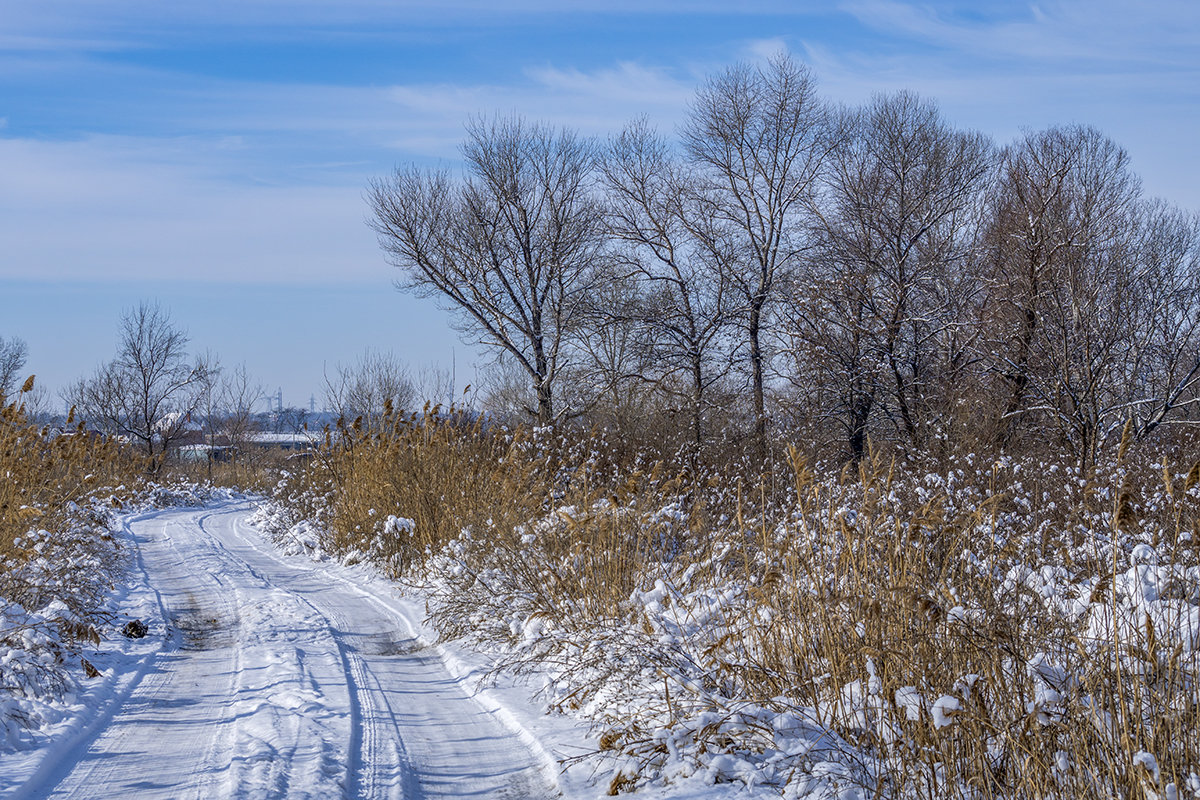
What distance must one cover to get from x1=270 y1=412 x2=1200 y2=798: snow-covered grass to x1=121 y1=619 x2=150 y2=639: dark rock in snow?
7.38 ft

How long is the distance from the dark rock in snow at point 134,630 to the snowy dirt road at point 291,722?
0.20 m

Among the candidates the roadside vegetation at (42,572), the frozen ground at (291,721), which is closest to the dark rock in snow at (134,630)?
the frozen ground at (291,721)

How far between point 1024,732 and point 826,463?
1275 centimetres

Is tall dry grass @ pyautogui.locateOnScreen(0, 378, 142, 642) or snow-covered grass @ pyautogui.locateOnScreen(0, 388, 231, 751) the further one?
tall dry grass @ pyautogui.locateOnScreen(0, 378, 142, 642)

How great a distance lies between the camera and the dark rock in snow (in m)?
6.56

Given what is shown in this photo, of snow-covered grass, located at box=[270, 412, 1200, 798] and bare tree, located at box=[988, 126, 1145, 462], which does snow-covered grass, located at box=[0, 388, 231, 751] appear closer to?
snow-covered grass, located at box=[270, 412, 1200, 798]

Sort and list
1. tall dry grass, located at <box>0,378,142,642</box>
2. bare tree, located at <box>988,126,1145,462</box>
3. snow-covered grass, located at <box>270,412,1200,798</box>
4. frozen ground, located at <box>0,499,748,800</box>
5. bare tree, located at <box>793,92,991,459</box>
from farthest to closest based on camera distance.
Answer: bare tree, located at <box>793,92,991,459</box>, bare tree, located at <box>988,126,1145,462</box>, tall dry grass, located at <box>0,378,142,642</box>, frozen ground, located at <box>0,499,748,800</box>, snow-covered grass, located at <box>270,412,1200,798</box>

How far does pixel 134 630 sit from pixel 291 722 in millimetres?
2865

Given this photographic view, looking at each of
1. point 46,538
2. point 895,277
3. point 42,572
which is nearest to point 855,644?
point 42,572

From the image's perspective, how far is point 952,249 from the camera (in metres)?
21.8

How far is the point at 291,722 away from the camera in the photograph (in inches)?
177

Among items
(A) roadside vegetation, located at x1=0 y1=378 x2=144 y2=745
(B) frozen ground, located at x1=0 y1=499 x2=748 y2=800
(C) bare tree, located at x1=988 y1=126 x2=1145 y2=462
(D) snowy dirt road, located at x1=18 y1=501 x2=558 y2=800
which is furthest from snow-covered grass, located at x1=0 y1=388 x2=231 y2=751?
(C) bare tree, located at x1=988 y1=126 x2=1145 y2=462

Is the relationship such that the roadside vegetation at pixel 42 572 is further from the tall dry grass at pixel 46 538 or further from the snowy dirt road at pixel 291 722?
the snowy dirt road at pixel 291 722

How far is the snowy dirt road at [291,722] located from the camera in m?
3.79
